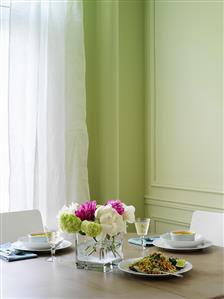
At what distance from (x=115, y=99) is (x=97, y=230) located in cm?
A: 188

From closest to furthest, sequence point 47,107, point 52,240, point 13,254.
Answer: point 52,240, point 13,254, point 47,107

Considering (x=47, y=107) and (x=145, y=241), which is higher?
(x=47, y=107)

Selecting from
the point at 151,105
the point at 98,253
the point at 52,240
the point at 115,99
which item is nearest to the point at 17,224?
the point at 52,240

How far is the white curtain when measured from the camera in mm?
3264

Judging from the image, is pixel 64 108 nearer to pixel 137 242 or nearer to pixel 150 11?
pixel 150 11

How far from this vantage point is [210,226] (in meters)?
2.63

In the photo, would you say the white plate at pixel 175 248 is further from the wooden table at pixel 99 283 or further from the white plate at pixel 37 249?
the white plate at pixel 37 249

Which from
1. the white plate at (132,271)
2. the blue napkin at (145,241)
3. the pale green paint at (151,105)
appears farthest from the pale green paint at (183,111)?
the white plate at (132,271)

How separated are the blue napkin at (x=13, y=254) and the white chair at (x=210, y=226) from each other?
0.93m

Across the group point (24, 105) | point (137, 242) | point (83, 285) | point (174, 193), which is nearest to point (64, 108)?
point (24, 105)

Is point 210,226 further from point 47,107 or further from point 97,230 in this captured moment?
point 47,107

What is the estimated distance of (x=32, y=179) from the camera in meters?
3.31

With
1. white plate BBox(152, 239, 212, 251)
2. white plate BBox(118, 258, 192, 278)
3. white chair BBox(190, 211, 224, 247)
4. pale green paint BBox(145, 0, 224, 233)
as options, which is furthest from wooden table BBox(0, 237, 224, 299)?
pale green paint BBox(145, 0, 224, 233)

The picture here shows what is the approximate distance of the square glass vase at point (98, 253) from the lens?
75.5 inches
